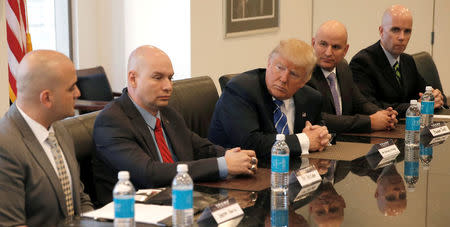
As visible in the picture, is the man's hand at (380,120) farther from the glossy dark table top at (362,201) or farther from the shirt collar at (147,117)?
the shirt collar at (147,117)

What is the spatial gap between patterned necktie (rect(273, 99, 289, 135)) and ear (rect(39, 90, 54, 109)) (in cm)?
160

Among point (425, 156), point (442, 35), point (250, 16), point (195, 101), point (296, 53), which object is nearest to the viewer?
point (296, 53)

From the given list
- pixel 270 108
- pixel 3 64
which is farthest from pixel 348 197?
pixel 3 64

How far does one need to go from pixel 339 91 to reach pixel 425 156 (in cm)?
108

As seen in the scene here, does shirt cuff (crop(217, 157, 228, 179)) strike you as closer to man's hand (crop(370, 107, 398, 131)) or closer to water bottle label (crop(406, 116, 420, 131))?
water bottle label (crop(406, 116, 420, 131))

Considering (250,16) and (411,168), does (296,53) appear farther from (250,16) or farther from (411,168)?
(250,16)

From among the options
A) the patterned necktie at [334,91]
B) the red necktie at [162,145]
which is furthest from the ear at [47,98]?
the patterned necktie at [334,91]

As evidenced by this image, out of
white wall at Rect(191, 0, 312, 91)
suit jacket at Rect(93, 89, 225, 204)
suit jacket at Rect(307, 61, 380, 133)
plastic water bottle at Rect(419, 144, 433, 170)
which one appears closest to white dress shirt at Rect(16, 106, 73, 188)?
suit jacket at Rect(93, 89, 225, 204)

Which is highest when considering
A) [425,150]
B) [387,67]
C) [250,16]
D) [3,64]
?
[250,16]

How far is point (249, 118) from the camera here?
139 inches

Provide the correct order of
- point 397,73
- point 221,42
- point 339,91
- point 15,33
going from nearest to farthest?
point 339,91 < point 15,33 < point 397,73 < point 221,42

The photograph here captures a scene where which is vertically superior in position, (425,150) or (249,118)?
(249,118)

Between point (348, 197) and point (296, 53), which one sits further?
point (296, 53)

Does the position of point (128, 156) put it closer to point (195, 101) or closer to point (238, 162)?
point (238, 162)
